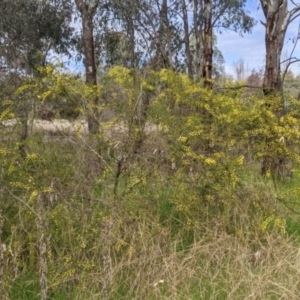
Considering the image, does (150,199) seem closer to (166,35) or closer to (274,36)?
(274,36)

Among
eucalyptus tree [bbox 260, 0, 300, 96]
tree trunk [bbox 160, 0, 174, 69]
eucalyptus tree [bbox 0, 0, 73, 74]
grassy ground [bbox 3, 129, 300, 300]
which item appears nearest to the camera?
grassy ground [bbox 3, 129, 300, 300]

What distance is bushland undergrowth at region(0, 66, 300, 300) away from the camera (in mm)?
4137

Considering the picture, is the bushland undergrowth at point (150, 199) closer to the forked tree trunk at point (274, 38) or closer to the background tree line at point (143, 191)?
the background tree line at point (143, 191)

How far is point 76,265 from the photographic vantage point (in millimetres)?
4273

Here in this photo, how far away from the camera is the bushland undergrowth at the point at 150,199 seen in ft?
13.6

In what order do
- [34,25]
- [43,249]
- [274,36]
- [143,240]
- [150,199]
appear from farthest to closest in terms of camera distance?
[34,25] < [274,36] < [150,199] < [143,240] < [43,249]

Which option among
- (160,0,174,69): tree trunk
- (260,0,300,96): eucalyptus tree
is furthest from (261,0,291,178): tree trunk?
(160,0,174,69): tree trunk

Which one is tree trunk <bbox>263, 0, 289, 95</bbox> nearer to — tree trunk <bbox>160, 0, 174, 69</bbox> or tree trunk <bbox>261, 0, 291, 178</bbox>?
tree trunk <bbox>261, 0, 291, 178</bbox>

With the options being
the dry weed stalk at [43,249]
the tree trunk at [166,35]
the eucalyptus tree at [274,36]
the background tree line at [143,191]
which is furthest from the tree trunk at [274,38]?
the tree trunk at [166,35]

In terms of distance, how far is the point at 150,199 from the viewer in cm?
491

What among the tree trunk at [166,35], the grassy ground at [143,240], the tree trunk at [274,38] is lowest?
the grassy ground at [143,240]

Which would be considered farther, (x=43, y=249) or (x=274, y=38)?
→ (x=274, y=38)

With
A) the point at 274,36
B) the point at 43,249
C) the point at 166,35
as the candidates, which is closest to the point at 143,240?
the point at 43,249

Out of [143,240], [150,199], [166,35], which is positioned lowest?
[143,240]
